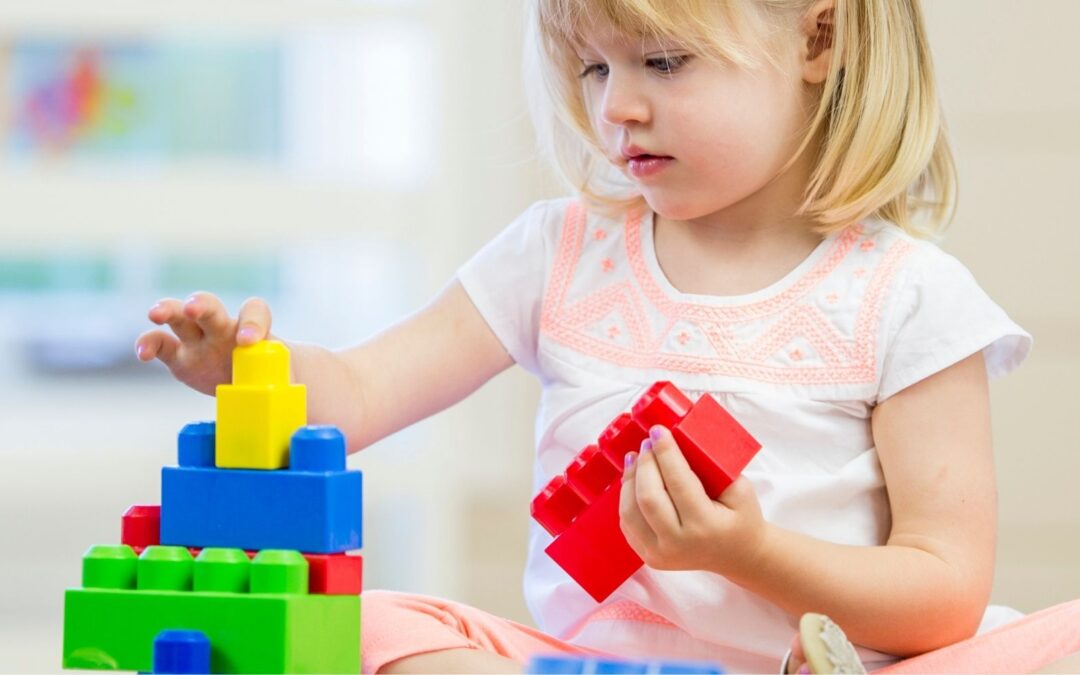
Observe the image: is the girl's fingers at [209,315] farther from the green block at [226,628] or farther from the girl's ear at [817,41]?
the girl's ear at [817,41]

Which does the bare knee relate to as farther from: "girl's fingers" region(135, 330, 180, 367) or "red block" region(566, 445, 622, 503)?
"girl's fingers" region(135, 330, 180, 367)

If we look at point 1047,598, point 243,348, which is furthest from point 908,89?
point 1047,598

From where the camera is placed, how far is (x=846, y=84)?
899mm

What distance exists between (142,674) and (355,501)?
0.12 m

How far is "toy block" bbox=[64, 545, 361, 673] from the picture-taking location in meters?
0.57

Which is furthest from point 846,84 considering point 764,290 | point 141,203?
point 141,203

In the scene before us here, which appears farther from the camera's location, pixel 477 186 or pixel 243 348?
pixel 477 186

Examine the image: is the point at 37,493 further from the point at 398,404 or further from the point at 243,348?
the point at 243,348

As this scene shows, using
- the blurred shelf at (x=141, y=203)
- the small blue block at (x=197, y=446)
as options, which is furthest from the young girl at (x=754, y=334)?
the blurred shelf at (x=141, y=203)

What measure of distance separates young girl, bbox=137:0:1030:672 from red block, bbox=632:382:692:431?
0.31 feet

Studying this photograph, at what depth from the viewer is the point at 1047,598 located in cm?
175

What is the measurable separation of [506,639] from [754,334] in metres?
0.25

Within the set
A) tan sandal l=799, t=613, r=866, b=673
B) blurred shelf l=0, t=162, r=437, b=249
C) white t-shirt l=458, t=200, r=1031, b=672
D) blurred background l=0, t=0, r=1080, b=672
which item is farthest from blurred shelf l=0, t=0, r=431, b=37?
tan sandal l=799, t=613, r=866, b=673

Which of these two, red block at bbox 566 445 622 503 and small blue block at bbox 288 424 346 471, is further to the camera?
red block at bbox 566 445 622 503
